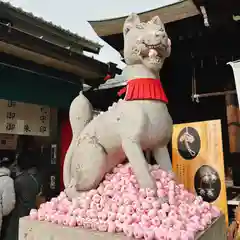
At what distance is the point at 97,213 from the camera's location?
1.06 meters

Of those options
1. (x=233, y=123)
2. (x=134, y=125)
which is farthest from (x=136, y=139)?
(x=233, y=123)

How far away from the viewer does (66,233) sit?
3.48ft

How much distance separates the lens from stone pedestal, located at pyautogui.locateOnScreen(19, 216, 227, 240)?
3.23 feet

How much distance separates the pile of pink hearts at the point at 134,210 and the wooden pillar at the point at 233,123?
1.31m

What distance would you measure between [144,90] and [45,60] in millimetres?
1706

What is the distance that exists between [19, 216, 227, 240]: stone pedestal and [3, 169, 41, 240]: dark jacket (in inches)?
61.1

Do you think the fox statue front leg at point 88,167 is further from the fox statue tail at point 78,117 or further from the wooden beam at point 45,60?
the wooden beam at point 45,60

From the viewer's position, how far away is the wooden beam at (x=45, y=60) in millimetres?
2351

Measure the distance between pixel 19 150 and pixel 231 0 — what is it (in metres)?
2.61

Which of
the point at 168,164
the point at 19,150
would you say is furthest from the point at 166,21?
the point at 19,150

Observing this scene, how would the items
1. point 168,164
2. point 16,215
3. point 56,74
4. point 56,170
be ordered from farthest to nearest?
point 56,170, point 56,74, point 16,215, point 168,164

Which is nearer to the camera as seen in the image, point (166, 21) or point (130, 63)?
point (130, 63)

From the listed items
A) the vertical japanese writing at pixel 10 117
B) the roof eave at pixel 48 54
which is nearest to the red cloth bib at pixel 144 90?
the roof eave at pixel 48 54

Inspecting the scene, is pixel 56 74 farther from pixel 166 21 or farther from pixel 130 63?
pixel 130 63
